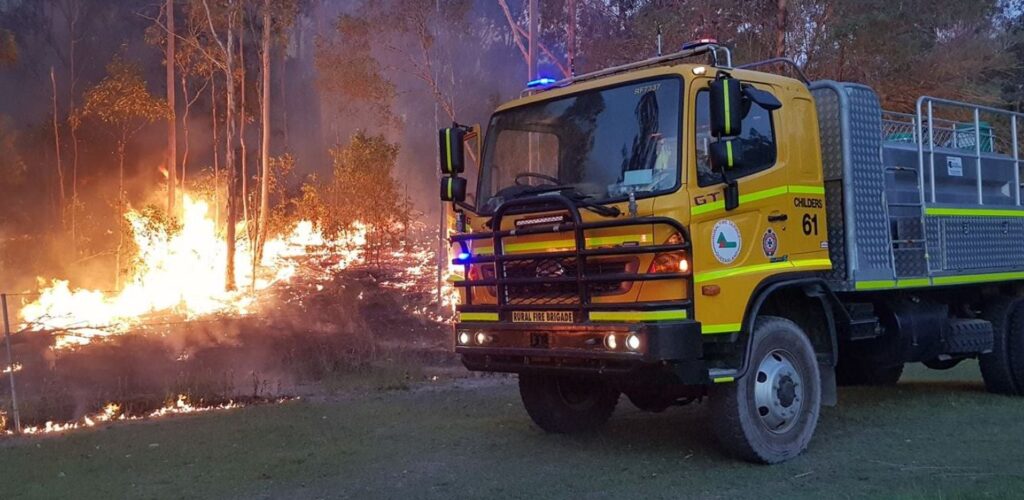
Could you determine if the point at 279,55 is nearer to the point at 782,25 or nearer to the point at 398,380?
the point at 782,25

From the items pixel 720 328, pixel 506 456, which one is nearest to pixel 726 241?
pixel 720 328

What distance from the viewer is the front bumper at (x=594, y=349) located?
607cm

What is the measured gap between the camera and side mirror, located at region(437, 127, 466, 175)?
24.6ft

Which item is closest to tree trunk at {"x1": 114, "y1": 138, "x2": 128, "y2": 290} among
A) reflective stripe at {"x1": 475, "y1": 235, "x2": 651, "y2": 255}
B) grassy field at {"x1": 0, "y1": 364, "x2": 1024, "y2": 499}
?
grassy field at {"x1": 0, "y1": 364, "x2": 1024, "y2": 499}

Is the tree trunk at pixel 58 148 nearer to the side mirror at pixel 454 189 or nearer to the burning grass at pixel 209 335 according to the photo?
the burning grass at pixel 209 335

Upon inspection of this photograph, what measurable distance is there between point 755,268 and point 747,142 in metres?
0.98

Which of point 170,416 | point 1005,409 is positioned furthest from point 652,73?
point 170,416

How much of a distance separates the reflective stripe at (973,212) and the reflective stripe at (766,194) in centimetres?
164

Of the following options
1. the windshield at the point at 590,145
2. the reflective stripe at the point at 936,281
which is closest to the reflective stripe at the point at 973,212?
the reflective stripe at the point at 936,281

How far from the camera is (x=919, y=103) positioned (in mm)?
8320

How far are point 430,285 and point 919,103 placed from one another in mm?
19690

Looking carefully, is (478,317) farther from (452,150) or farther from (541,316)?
(452,150)

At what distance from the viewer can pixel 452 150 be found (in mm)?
7496

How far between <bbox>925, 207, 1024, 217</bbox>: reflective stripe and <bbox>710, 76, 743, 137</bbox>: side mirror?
3170 millimetres
